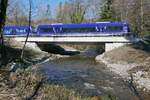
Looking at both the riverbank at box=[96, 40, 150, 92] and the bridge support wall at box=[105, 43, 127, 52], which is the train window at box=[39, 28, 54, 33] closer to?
the bridge support wall at box=[105, 43, 127, 52]

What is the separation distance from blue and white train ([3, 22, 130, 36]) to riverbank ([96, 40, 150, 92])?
17.0ft

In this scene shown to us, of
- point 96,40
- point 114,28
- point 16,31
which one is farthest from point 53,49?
point 114,28

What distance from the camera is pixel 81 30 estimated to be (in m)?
62.1

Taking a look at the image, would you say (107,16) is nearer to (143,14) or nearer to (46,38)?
(143,14)

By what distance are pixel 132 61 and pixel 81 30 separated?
21463 mm

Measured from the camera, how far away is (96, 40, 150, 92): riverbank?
30686 mm

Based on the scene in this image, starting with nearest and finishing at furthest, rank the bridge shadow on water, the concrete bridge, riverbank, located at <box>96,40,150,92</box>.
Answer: riverbank, located at <box>96,40,150,92</box>, the concrete bridge, the bridge shadow on water

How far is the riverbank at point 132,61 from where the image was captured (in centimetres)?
3069

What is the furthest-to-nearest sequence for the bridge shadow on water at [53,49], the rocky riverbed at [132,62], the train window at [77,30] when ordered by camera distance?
the bridge shadow on water at [53,49], the train window at [77,30], the rocky riverbed at [132,62]

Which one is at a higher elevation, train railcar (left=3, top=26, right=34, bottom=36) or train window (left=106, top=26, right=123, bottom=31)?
train window (left=106, top=26, right=123, bottom=31)

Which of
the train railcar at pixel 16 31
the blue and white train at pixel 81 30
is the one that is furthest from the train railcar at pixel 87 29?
the train railcar at pixel 16 31

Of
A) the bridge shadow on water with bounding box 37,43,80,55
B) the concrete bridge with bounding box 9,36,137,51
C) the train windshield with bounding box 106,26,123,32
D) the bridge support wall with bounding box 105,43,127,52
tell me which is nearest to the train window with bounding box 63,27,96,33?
the concrete bridge with bounding box 9,36,137,51

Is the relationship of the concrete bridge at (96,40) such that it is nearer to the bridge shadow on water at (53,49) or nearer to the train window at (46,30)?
the train window at (46,30)

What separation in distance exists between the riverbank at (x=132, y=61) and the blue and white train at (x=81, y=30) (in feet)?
17.0
